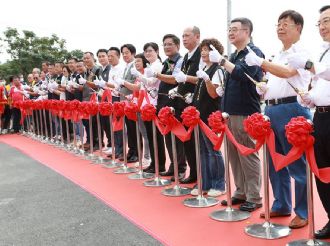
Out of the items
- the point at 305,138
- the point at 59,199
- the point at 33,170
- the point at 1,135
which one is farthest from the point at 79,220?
the point at 1,135

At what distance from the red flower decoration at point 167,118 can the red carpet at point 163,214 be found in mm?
825

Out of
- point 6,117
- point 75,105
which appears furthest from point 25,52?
point 75,105

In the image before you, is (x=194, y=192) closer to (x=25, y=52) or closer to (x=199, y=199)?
(x=199, y=199)

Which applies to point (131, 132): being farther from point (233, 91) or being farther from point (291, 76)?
point (291, 76)

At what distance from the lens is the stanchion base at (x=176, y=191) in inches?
168

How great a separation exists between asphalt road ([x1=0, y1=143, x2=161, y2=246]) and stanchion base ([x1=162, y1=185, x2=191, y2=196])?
751mm

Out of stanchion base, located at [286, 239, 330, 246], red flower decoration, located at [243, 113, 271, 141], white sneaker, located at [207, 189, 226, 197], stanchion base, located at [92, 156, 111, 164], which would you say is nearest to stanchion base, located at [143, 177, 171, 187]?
white sneaker, located at [207, 189, 226, 197]

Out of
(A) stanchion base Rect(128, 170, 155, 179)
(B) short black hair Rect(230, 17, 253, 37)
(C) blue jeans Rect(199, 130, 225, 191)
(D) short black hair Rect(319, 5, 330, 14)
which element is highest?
(B) short black hair Rect(230, 17, 253, 37)

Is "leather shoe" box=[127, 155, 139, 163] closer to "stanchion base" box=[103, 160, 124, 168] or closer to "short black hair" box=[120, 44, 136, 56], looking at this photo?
"stanchion base" box=[103, 160, 124, 168]

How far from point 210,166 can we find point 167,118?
0.73 m

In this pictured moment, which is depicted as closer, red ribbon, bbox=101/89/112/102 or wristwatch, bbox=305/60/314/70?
wristwatch, bbox=305/60/314/70

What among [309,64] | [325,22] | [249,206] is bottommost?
[249,206]

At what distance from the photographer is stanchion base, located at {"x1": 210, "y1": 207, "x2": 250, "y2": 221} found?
3.39 m

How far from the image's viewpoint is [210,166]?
4223mm
